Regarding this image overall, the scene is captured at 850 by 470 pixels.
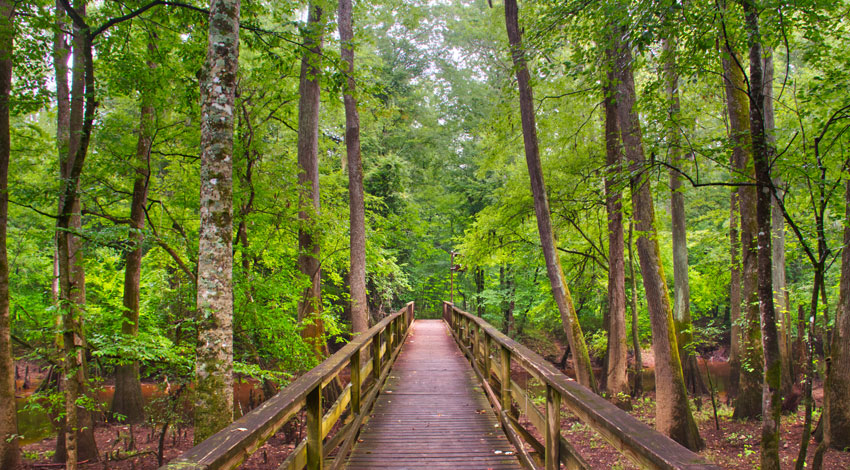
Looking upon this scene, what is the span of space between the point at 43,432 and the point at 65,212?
29.0 ft

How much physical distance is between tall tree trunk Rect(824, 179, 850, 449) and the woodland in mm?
30

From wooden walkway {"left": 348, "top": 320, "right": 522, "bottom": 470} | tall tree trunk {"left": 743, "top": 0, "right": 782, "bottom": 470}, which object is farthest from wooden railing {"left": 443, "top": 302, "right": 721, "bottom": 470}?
tall tree trunk {"left": 743, "top": 0, "right": 782, "bottom": 470}

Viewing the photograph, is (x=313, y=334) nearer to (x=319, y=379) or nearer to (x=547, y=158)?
(x=319, y=379)

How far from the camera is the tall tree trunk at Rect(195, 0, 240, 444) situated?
11.1ft

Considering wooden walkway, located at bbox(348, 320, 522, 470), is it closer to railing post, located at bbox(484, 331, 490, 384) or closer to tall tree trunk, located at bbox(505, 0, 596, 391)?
railing post, located at bbox(484, 331, 490, 384)

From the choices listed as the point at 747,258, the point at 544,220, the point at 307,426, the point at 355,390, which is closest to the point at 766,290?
the point at 747,258

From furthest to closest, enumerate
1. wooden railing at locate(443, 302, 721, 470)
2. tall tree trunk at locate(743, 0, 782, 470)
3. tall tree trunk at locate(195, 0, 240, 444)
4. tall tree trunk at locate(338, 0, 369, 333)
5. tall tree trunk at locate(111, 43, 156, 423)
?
tall tree trunk at locate(338, 0, 369, 333)
tall tree trunk at locate(111, 43, 156, 423)
tall tree trunk at locate(743, 0, 782, 470)
tall tree trunk at locate(195, 0, 240, 444)
wooden railing at locate(443, 302, 721, 470)

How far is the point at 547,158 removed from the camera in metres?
10.6

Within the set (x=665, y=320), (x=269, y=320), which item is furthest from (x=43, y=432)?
(x=665, y=320)

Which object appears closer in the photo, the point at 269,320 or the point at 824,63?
the point at 824,63

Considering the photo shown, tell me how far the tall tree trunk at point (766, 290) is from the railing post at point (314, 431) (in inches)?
158

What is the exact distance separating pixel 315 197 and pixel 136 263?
3.81 m

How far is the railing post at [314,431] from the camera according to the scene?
2.58 meters

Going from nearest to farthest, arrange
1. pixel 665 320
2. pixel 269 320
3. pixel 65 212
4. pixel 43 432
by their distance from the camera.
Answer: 1. pixel 65 212
2. pixel 269 320
3. pixel 665 320
4. pixel 43 432
